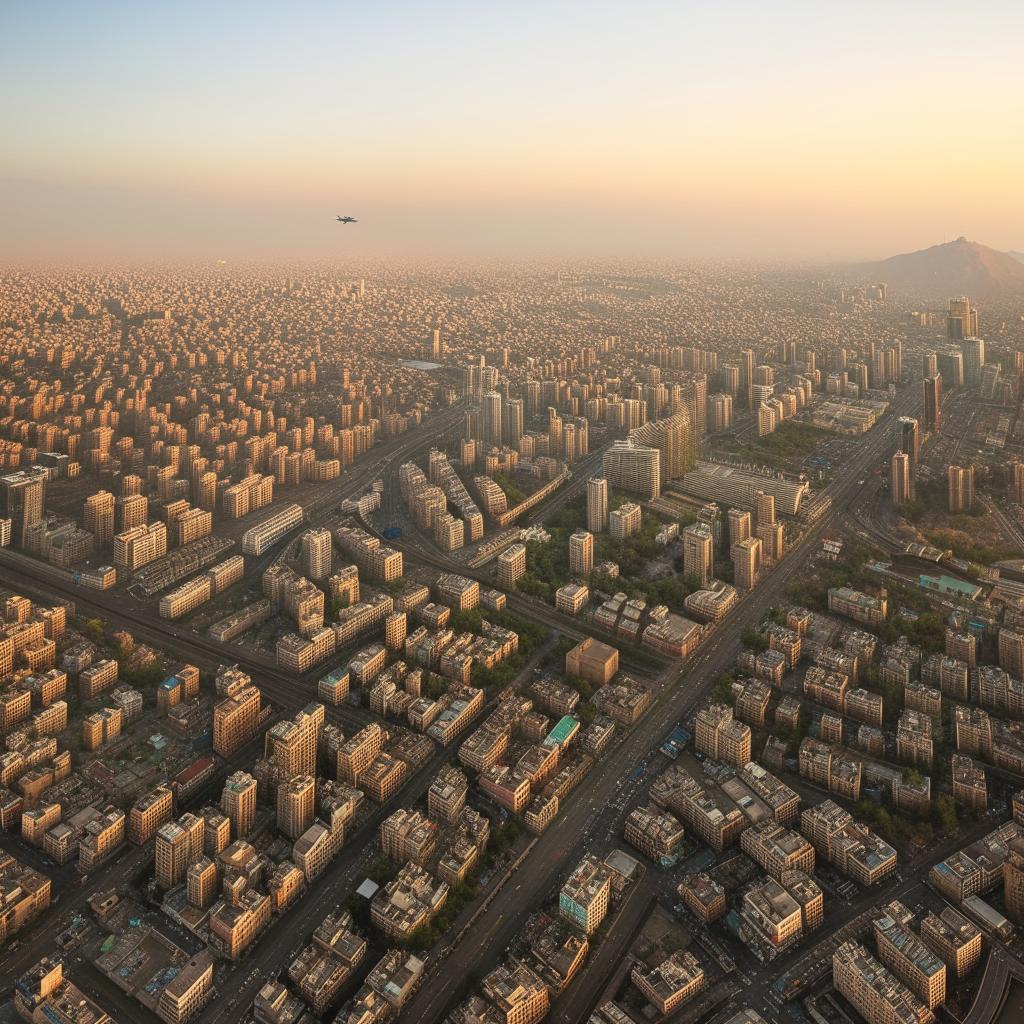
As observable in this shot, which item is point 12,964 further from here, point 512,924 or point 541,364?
point 541,364

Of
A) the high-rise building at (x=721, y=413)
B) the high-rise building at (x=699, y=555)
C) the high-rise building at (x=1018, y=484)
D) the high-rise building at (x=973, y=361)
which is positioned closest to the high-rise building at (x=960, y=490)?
the high-rise building at (x=1018, y=484)

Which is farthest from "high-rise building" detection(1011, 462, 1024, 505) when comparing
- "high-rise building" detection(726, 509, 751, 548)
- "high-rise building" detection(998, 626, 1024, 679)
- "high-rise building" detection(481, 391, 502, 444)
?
"high-rise building" detection(481, 391, 502, 444)

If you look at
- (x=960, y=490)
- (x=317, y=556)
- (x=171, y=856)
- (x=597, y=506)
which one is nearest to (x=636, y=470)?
(x=597, y=506)

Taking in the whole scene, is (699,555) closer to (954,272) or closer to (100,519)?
(100,519)

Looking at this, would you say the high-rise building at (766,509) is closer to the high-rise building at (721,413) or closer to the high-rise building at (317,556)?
the high-rise building at (721,413)

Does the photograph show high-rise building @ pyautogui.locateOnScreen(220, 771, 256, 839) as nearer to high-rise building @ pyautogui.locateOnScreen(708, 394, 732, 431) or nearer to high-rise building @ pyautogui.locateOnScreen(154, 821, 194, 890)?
high-rise building @ pyautogui.locateOnScreen(154, 821, 194, 890)

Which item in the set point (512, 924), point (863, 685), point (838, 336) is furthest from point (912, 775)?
point (838, 336)
